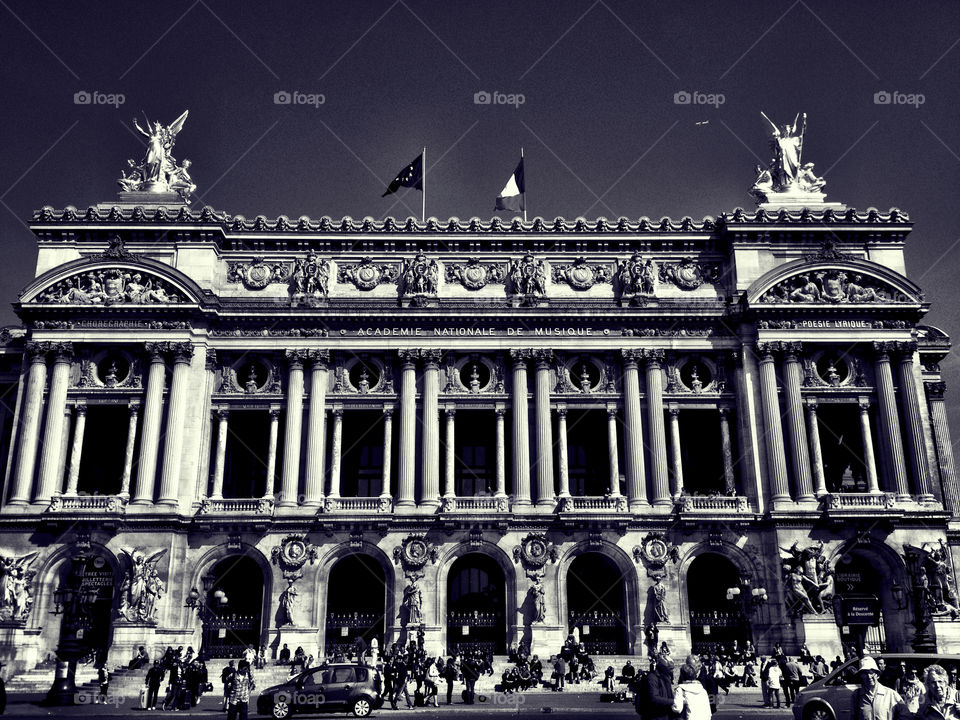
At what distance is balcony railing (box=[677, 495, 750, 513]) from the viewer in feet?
161

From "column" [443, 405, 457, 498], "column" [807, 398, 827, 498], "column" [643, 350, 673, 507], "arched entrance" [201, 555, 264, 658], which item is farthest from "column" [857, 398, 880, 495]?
"arched entrance" [201, 555, 264, 658]

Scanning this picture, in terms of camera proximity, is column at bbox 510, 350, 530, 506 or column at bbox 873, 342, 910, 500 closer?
column at bbox 873, 342, 910, 500

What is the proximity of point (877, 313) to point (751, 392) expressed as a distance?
849 centimetres

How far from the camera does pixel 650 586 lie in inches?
1884

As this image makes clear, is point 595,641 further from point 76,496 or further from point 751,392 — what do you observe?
point 76,496

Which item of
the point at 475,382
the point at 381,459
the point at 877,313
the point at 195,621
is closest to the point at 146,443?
the point at 195,621

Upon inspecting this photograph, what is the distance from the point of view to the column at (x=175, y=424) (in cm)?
4853

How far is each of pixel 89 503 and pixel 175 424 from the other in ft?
19.2

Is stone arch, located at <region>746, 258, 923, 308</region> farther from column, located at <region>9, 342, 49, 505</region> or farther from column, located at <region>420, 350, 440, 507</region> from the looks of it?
column, located at <region>9, 342, 49, 505</region>

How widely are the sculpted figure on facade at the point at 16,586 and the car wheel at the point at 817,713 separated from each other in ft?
126

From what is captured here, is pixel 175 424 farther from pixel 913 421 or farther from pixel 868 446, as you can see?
pixel 913 421

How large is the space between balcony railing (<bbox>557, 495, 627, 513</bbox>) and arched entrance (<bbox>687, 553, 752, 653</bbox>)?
209 inches

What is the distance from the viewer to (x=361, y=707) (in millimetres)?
29969

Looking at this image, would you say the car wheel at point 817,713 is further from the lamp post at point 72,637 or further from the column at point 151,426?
the column at point 151,426
